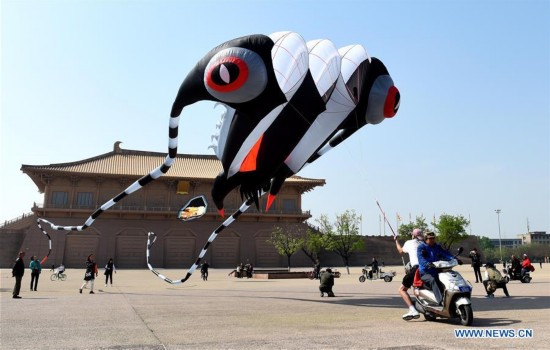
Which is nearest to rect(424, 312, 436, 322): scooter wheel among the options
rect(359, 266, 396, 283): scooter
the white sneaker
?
the white sneaker

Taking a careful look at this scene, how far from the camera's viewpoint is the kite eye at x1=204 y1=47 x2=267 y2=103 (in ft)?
35.6

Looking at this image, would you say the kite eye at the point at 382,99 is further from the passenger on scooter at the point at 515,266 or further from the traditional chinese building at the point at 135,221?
the traditional chinese building at the point at 135,221

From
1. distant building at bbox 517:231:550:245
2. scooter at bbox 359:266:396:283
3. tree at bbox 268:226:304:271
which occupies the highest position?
distant building at bbox 517:231:550:245

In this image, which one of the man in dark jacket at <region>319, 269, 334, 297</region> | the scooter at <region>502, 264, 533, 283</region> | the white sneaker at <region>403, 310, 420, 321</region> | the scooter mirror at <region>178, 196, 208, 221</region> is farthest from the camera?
the scooter mirror at <region>178, 196, 208, 221</region>

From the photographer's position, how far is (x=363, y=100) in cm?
1427

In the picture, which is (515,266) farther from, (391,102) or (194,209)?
(194,209)

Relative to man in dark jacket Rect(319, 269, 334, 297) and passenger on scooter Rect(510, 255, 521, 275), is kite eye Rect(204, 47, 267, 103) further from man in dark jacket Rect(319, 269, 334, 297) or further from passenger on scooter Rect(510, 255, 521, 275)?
passenger on scooter Rect(510, 255, 521, 275)

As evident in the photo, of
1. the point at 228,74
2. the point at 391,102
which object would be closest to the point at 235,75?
the point at 228,74

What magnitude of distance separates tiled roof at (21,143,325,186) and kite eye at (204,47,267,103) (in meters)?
42.0

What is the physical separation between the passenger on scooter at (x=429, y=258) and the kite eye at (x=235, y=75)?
20.5 feet

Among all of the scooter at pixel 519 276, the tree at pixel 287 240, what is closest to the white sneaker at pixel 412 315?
the scooter at pixel 519 276

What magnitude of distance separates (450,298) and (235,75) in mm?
7448

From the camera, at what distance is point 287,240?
48.1m

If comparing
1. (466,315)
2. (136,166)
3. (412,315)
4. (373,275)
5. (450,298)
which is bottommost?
(373,275)
